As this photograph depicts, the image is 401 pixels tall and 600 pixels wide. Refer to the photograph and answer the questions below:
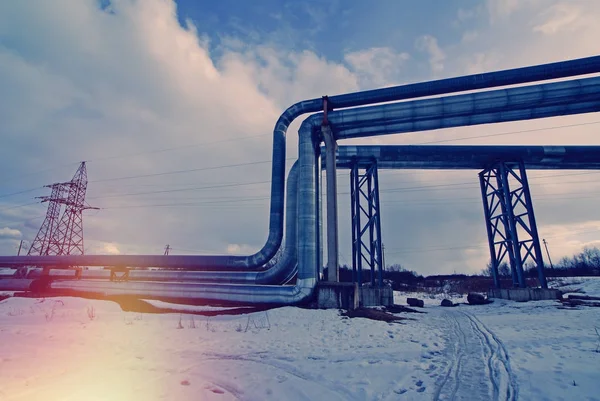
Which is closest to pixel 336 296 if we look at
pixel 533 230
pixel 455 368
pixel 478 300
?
pixel 455 368

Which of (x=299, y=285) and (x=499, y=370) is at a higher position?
(x=299, y=285)

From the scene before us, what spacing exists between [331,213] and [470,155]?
952 cm

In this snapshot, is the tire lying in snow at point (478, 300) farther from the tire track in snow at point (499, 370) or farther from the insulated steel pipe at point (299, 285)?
the insulated steel pipe at point (299, 285)

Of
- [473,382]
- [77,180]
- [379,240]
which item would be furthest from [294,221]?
[77,180]

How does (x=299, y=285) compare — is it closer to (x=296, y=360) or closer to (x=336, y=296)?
(x=336, y=296)

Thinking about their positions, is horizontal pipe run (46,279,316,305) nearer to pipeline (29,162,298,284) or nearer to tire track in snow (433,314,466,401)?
pipeline (29,162,298,284)

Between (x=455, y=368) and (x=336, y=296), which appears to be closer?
(x=455, y=368)

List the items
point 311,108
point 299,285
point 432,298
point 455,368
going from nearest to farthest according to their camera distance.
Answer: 1. point 455,368
2. point 299,285
3. point 311,108
4. point 432,298

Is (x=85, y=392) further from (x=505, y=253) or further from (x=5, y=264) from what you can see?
(x=5, y=264)

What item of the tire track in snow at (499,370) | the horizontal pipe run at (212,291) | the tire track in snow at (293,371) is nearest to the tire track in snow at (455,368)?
the tire track in snow at (499,370)

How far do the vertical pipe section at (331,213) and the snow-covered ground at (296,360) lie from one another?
3436 millimetres

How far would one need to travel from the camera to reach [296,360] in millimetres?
5305

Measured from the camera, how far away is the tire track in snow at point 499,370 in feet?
12.1

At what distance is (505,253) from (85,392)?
20.5 meters
